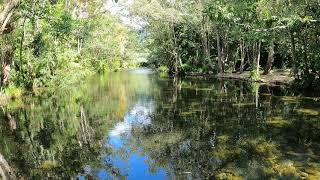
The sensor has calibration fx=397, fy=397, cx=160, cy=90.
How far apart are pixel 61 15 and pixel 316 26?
18.0 m

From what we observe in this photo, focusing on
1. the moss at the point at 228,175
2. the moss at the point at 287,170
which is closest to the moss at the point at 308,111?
the moss at the point at 287,170

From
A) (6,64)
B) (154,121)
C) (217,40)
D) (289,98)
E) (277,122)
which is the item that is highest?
(217,40)

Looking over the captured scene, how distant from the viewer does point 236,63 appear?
5269 cm

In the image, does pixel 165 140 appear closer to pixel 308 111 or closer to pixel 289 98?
pixel 308 111

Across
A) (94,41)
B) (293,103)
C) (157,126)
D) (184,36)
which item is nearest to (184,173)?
(157,126)

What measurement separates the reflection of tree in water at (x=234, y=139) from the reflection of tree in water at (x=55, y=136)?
1.73 m

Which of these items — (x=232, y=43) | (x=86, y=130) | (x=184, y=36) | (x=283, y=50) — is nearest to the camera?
(x=86, y=130)

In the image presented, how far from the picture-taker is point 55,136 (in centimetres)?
1412

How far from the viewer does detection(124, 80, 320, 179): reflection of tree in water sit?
31.4 feet

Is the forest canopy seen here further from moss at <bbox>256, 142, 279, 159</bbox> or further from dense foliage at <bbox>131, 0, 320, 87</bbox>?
moss at <bbox>256, 142, 279, 159</bbox>

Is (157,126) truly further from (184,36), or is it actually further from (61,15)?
(184,36)

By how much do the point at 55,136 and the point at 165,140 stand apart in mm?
4060

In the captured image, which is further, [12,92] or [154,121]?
[12,92]

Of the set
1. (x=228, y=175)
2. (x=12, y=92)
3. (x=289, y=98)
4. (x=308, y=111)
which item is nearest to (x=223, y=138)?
(x=228, y=175)
